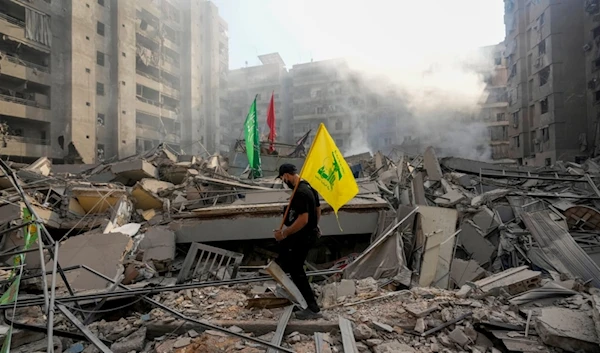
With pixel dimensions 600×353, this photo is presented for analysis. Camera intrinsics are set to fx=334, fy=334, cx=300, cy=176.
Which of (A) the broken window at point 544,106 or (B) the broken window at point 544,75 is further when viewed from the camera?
(A) the broken window at point 544,106

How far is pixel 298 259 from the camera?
372 centimetres

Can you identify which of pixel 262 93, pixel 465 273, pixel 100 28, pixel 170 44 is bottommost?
pixel 465 273

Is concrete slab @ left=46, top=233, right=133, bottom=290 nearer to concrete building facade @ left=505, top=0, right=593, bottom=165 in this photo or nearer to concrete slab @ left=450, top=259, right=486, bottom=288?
concrete slab @ left=450, top=259, right=486, bottom=288

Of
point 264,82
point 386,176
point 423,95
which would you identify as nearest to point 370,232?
point 386,176

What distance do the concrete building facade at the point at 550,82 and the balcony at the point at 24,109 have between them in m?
39.3

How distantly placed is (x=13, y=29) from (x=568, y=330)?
1299 inches

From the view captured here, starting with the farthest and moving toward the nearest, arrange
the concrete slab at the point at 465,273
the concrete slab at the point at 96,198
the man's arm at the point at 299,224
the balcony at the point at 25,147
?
1. the balcony at the point at 25,147
2. the concrete slab at the point at 96,198
3. the concrete slab at the point at 465,273
4. the man's arm at the point at 299,224

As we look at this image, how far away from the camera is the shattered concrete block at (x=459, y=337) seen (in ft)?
10.2

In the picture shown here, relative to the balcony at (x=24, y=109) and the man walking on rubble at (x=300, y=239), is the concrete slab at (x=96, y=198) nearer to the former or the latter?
the man walking on rubble at (x=300, y=239)

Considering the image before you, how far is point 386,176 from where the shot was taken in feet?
37.3

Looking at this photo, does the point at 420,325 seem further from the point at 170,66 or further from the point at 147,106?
the point at 170,66

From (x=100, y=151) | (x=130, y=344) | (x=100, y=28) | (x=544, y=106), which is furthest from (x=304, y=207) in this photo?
(x=100, y=28)

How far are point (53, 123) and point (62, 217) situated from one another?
22182 mm

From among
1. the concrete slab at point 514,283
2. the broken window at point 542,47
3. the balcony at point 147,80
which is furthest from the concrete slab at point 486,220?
the balcony at point 147,80
